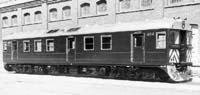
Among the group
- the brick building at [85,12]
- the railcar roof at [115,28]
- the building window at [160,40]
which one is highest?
the brick building at [85,12]

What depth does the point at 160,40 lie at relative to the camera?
16922 millimetres

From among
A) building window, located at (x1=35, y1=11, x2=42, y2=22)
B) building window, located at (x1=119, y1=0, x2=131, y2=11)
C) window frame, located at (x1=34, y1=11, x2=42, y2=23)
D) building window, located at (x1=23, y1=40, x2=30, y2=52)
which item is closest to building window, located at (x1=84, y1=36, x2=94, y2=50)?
building window, located at (x1=23, y1=40, x2=30, y2=52)

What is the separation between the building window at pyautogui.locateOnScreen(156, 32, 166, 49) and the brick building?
6.05m

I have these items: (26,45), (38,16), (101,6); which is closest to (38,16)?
(38,16)

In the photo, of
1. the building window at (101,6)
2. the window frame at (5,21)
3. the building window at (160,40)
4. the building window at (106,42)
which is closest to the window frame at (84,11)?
the building window at (101,6)

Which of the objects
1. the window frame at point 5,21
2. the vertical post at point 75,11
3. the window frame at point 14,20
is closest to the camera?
the vertical post at point 75,11

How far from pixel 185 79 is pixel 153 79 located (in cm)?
172

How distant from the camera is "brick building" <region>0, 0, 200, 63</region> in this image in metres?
23.2

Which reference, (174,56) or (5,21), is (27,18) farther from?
(174,56)

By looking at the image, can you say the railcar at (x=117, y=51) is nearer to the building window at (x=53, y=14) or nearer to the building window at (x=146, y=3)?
the building window at (x=146, y=3)

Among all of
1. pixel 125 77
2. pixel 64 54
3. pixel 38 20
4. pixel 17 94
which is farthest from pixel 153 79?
pixel 38 20

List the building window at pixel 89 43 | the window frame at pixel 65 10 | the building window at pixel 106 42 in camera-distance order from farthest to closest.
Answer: the window frame at pixel 65 10 < the building window at pixel 89 43 < the building window at pixel 106 42

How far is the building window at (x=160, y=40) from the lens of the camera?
1669 centimetres

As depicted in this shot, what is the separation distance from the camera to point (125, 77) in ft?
62.5
